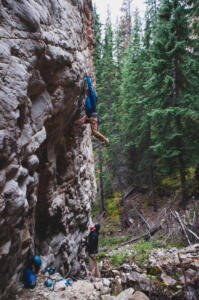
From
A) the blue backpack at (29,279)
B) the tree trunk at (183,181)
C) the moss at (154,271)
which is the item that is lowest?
the moss at (154,271)

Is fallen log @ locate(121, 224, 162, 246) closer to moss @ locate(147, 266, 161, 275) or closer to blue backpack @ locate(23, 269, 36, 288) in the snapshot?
moss @ locate(147, 266, 161, 275)

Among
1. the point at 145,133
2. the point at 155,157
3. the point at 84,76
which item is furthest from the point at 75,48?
the point at 155,157

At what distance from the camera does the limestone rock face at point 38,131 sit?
3215 millimetres

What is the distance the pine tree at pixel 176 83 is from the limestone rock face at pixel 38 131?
8.30m

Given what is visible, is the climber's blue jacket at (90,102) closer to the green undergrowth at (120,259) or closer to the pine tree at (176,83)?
the green undergrowth at (120,259)

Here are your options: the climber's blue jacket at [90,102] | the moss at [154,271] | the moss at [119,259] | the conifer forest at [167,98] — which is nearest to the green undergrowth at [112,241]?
the conifer forest at [167,98]

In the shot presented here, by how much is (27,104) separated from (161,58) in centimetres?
1315

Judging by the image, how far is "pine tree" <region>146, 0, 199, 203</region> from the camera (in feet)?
44.3

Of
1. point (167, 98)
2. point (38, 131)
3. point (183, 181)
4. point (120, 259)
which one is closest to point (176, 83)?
point (167, 98)

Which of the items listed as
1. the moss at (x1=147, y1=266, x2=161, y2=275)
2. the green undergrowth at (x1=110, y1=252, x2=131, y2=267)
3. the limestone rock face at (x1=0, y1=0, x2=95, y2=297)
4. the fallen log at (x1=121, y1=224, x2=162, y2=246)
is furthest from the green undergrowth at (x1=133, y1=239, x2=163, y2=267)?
the limestone rock face at (x1=0, y1=0, x2=95, y2=297)

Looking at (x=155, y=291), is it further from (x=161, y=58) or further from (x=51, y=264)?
(x=161, y=58)

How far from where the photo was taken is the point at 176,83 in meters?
14.8

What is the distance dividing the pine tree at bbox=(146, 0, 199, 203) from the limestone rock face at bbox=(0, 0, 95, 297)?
8.30 metres

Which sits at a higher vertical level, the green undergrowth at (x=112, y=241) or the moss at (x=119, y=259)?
the moss at (x=119, y=259)
